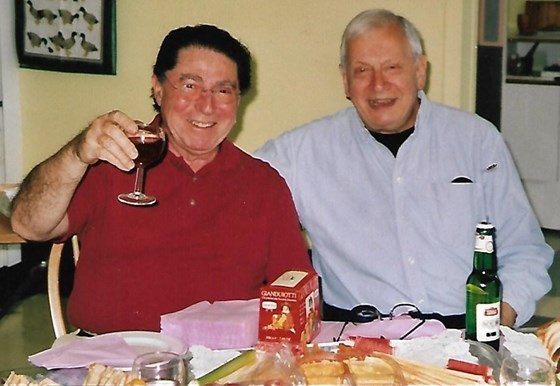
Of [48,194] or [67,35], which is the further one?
[67,35]

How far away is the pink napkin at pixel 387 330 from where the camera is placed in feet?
5.57

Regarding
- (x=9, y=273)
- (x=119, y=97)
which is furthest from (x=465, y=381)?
(x=9, y=273)

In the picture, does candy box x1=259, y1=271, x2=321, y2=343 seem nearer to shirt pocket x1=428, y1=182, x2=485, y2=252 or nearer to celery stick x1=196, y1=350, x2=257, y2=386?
celery stick x1=196, y1=350, x2=257, y2=386

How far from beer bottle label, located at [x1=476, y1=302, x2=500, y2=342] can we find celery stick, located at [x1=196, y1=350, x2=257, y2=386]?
44cm

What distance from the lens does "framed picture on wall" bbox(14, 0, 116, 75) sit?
4121 mm

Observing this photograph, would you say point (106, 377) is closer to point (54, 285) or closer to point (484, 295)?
point (484, 295)

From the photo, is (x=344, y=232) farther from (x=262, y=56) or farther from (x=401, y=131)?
(x=262, y=56)

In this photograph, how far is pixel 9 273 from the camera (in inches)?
182

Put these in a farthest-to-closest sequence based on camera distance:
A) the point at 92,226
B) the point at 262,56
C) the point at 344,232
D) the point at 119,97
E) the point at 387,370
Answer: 1. the point at 119,97
2. the point at 262,56
3. the point at 344,232
4. the point at 92,226
5. the point at 387,370

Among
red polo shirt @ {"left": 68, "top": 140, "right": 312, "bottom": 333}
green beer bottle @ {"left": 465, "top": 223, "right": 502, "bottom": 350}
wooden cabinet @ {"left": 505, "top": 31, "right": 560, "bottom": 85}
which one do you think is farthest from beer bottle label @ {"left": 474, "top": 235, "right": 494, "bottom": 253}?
wooden cabinet @ {"left": 505, "top": 31, "right": 560, "bottom": 85}

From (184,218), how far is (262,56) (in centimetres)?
181

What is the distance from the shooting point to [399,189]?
238 cm

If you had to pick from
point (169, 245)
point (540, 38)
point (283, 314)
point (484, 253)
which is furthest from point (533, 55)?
point (283, 314)

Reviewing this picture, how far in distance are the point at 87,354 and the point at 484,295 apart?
0.78 m
